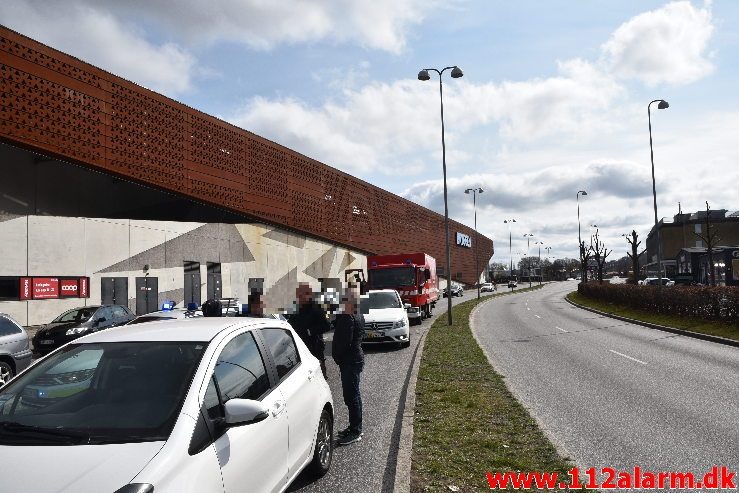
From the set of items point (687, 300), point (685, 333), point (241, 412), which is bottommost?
point (685, 333)

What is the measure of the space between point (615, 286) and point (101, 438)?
116 feet

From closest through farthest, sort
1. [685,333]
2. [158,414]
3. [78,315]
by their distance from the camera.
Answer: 1. [158,414]
2. [78,315]
3. [685,333]

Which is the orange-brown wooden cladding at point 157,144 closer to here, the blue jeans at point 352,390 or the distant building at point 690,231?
the blue jeans at point 352,390

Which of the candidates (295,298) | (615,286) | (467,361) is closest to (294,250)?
(615,286)

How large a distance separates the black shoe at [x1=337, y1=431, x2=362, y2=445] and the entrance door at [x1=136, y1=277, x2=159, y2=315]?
24.7 meters

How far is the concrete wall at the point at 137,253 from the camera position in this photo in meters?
23.7

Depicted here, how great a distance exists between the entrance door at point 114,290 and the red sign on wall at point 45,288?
2.30 m

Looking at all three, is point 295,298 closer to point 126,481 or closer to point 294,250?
point 126,481

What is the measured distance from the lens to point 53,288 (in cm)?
2455

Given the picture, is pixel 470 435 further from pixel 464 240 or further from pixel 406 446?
pixel 464 240

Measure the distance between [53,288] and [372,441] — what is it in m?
22.9

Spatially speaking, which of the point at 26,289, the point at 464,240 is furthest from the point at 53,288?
the point at 464,240

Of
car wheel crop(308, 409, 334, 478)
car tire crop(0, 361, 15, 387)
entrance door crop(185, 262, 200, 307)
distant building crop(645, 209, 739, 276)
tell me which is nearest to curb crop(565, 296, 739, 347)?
car wheel crop(308, 409, 334, 478)

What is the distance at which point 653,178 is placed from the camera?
99.6 ft
